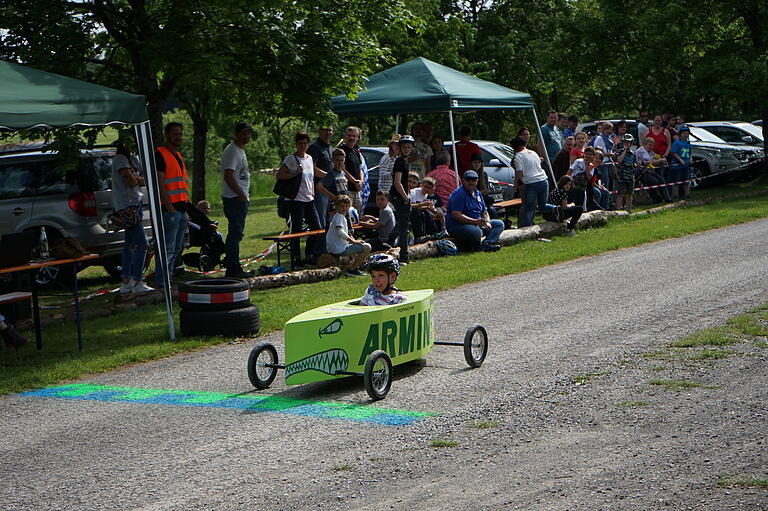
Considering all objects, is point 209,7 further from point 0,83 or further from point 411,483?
point 411,483

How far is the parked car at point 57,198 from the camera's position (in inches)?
590

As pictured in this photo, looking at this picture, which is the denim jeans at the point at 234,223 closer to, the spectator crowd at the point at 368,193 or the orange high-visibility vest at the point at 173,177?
the spectator crowd at the point at 368,193

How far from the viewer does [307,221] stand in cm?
1648

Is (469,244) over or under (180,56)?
under


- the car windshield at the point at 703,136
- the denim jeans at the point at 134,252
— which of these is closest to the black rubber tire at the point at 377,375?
the denim jeans at the point at 134,252

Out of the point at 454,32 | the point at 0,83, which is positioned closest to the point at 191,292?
the point at 0,83

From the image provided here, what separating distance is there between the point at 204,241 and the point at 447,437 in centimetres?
1028

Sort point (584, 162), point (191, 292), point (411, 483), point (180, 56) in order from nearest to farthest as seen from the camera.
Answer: point (411, 483) → point (191, 292) → point (180, 56) → point (584, 162)

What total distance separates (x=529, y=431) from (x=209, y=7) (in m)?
9.57

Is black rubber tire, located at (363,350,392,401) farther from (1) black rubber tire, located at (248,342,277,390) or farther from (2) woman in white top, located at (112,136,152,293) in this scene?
(2) woman in white top, located at (112,136,152,293)

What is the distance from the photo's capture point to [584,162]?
68.9 feet

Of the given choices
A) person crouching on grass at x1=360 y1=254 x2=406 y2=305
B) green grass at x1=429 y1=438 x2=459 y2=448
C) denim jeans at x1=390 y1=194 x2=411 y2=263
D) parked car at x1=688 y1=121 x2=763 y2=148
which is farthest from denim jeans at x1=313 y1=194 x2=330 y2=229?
parked car at x1=688 y1=121 x2=763 y2=148

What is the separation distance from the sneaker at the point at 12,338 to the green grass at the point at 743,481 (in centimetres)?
769

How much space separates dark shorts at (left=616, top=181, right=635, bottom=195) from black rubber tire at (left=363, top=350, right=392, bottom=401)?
15.7 m
